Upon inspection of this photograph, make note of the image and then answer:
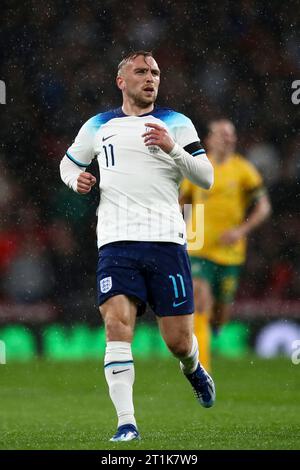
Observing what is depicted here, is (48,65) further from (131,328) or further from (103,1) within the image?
(131,328)

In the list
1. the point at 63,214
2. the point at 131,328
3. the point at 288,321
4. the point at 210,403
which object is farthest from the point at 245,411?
the point at 63,214

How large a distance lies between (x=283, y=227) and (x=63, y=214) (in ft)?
8.07

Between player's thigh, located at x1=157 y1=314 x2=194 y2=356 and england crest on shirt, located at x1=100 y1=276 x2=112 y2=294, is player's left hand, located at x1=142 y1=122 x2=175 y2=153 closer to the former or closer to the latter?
england crest on shirt, located at x1=100 y1=276 x2=112 y2=294

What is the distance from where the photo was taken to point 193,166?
635 cm

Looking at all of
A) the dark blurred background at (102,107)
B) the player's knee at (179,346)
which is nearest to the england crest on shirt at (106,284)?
the player's knee at (179,346)

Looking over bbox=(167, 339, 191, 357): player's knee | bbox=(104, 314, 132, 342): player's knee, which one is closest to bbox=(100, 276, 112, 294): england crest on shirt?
bbox=(104, 314, 132, 342): player's knee

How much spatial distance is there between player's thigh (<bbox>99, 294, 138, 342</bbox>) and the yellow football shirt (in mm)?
4208

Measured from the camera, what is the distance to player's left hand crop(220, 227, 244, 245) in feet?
33.3

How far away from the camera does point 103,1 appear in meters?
15.2

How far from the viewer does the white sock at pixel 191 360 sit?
22.1 feet

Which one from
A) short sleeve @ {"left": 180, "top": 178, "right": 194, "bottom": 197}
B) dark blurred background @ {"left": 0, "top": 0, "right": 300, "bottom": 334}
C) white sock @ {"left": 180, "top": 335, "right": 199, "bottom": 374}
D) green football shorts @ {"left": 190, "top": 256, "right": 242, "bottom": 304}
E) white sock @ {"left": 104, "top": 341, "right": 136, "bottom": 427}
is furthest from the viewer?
dark blurred background @ {"left": 0, "top": 0, "right": 300, "bottom": 334}

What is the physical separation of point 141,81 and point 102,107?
306 inches

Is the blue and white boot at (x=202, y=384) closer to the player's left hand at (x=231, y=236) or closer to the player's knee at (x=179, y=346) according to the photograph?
the player's knee at (x=179, y=346)

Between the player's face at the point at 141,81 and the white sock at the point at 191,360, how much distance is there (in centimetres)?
130
